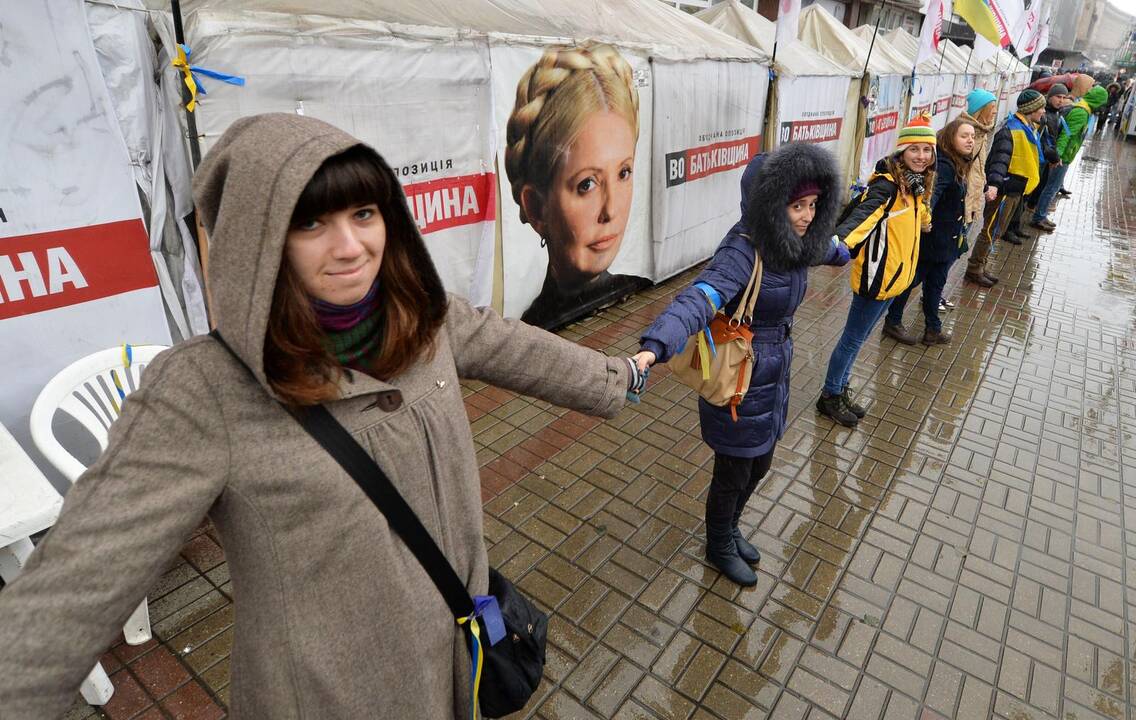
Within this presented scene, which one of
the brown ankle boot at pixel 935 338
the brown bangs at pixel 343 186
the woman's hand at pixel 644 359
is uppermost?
the brown bangs at pixel 343 186

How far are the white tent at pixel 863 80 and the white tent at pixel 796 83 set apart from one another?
49 cm

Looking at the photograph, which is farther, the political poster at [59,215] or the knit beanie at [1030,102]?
the knit beanie at [1030,102]

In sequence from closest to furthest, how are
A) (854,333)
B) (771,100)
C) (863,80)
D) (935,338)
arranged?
1. (854,333)
2. (935,338)
3. (771,100)
4. (863,80)

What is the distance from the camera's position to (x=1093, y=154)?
1994cm

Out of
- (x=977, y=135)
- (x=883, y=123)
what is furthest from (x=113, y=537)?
(x=883, y=123)

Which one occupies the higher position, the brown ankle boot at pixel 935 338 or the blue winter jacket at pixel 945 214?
the blue winter jacket at pixel 945 214

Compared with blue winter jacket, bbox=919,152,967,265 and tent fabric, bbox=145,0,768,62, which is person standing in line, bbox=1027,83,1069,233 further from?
blue winter jacket, bbox=919,152,967,265

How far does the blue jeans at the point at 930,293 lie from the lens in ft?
18.1

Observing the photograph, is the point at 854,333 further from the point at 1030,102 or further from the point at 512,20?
the point at 1030,102

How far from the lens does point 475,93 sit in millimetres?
4215

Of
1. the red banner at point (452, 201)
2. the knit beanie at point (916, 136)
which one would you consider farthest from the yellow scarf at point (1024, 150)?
the red banner at point (452, 201)

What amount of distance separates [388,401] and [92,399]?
223 cm

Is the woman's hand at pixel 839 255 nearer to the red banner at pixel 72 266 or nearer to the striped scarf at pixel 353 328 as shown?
the striped scarf at pixel 353 328

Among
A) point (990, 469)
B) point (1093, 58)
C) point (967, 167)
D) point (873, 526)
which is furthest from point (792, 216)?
point (1093, 58)
